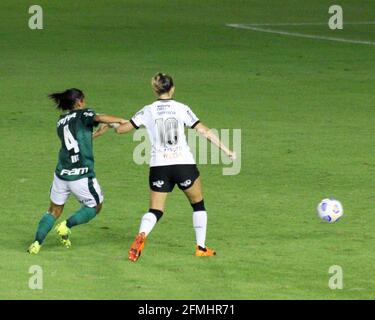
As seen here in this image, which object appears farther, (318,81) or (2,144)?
(318,81)

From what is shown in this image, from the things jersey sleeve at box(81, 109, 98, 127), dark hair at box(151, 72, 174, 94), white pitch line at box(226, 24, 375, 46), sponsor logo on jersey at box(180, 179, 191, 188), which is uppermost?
white pitch line at box(226, 24, 375, 46)

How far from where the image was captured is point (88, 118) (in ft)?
47.7

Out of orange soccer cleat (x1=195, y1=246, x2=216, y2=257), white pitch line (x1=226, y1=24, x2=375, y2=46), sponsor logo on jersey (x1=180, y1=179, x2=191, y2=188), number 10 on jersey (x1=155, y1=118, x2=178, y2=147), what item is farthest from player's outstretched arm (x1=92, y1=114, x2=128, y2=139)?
white pitch line (x1=226, y1=24, x2=375, y2=46)

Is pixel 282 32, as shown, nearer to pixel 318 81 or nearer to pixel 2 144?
pixel 318 81

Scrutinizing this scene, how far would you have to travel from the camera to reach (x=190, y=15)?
39.4 metres

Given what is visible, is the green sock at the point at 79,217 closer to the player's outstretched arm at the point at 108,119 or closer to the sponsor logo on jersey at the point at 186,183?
the player's outstretched arm at the point at 108,119

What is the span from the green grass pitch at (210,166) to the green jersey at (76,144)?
857mm

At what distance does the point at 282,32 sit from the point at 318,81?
7832 mm

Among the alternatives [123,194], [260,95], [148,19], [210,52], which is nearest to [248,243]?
[123,194]

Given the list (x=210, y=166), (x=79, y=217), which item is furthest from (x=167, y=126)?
(x=210, y=166)

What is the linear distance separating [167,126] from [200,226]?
1099mm

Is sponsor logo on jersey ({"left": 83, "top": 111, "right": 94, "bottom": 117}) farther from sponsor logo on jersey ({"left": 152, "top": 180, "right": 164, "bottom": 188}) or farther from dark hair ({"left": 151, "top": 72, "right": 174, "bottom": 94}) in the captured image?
sponsor logo on jersey ({"left": 152, "top": 180, "right": 164, "bottom": 188})

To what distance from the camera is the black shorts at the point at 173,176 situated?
14.3m

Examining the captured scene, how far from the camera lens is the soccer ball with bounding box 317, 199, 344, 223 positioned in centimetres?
1577
